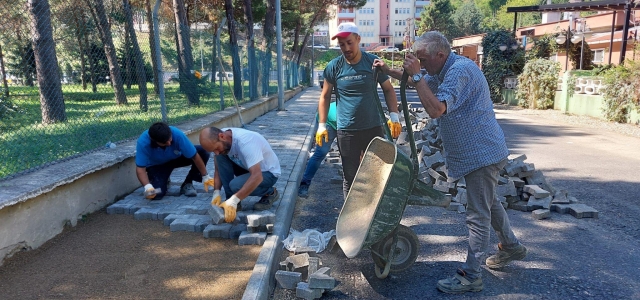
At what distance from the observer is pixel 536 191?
5164 millimetres

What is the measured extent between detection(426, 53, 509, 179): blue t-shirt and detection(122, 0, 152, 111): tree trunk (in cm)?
A: 545

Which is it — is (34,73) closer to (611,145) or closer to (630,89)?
(611,145)

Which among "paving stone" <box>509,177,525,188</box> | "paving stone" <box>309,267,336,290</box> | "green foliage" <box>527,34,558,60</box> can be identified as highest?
"green foliage" <box>527,34,558,60</box>

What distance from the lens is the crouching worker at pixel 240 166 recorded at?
160 inches

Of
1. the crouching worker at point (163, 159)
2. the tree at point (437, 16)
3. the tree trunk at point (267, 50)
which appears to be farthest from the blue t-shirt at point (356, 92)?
the tree at point (437, 16)

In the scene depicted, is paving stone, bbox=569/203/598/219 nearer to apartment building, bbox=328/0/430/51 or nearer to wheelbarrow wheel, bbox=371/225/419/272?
wheelbarrow wheel, bbox=371/225/419/272

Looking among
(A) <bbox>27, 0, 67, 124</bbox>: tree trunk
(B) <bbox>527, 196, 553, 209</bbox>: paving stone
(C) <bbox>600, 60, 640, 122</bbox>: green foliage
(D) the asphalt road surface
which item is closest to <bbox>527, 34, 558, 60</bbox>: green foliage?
(C) <bbox>600, 60, 640, 122</bbox>: green foliage

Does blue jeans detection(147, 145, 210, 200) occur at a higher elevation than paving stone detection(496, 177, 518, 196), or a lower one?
higher

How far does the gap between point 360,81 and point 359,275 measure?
1737mm

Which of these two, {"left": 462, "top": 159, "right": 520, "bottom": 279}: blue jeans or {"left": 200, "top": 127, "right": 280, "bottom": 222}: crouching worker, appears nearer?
{"left": 462, "top": 159, "right": 520, "bottom": 279}: blue jeans

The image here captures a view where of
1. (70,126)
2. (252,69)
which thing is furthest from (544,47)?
(70,126)

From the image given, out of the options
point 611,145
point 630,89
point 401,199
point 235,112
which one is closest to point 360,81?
point 401,199

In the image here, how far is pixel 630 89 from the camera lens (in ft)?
41.2

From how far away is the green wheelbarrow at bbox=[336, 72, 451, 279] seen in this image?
10.1 ft
